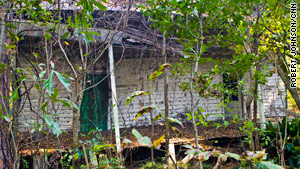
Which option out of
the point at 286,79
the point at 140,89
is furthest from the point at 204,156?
the point at 140,89

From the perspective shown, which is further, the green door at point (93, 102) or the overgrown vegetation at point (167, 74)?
the green door at point (93, 102)

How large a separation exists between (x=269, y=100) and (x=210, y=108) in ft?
7.60

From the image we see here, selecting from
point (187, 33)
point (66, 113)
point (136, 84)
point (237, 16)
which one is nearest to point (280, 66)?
point (237, 16)

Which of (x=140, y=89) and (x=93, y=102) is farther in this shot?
(x=140, y=89)

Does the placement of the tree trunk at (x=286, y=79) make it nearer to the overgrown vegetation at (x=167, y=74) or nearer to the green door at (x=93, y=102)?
the overgrown vegetation at (x=167, y=74)

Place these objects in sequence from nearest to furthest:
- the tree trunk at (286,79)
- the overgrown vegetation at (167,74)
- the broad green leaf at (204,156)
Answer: the broad green leaf at (204,156) → the overgrown vegetation at (167,74) → the tree trunk at (286,79)

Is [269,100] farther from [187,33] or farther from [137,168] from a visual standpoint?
[187,33]

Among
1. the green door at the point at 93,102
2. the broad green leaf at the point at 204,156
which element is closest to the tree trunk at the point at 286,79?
the broad green leaf at the point at 204,156

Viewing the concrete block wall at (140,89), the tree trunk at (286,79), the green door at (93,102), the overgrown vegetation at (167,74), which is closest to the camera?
the overgrown vegetation at (167,74)

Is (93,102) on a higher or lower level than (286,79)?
lower

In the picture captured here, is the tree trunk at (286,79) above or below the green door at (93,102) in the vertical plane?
above

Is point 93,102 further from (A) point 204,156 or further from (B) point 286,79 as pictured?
(A) point 204,156

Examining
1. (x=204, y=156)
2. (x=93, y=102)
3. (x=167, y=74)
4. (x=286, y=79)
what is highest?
(x=167, y=74)

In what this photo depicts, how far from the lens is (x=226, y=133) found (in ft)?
20.6
